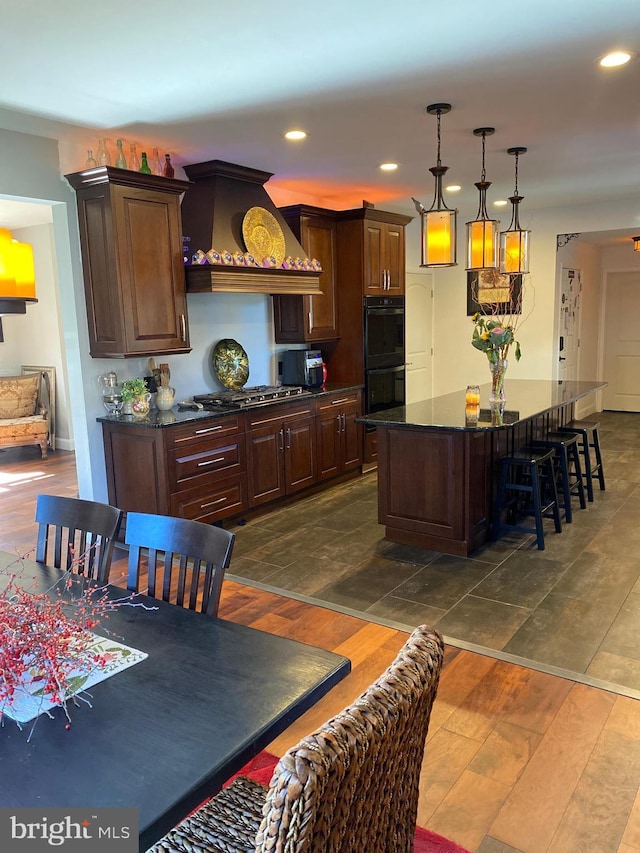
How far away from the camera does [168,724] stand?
1.26 meters

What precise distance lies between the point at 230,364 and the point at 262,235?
3.44ft

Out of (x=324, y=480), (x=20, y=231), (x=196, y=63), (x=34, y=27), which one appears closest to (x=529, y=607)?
(x=324, y=480)

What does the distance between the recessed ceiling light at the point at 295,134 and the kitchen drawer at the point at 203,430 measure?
189cm

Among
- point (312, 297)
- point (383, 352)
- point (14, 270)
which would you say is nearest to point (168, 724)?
point (14, 270)

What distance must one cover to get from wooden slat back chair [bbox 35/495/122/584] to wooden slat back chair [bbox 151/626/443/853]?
91 cm

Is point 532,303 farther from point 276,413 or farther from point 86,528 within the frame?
point 86,528

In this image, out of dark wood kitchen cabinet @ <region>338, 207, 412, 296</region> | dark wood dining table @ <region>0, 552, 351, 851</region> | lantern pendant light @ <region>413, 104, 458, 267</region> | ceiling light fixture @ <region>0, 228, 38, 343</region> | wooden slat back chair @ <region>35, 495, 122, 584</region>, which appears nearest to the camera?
dark wood dining table @ <region>0, 552, 351, 851</region>

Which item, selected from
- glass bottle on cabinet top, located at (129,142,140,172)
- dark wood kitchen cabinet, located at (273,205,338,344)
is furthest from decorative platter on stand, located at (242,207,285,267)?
glass bottle on cabinet top, located at (129,142,140,172)

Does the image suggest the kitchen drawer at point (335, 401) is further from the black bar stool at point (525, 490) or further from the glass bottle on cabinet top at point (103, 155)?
the glass bottle on cabinet top at point (103, 155)

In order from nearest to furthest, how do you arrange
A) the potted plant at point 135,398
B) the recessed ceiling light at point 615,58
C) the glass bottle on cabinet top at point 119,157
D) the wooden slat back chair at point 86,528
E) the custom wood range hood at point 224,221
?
the wooden slat back chair at point 86,528 → the recessed ceiling light at point 615,58 → the glass bottle on cabinet top at point 119,157 → the potted plant at point 135,398 → the custom wood range hood at point 224,221

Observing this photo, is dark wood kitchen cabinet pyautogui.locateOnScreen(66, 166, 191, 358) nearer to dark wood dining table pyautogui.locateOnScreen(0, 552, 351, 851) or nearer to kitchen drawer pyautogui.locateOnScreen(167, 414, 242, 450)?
kitchen drawer pyautogui.locateOnScreen(167, 414, 242, 450)

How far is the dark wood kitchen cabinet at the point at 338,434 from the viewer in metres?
5.45

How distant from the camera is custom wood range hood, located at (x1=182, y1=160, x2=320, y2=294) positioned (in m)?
4.46

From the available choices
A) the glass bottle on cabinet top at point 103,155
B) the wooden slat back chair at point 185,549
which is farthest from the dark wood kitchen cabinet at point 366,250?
the wooden slat back chair at point 185,549
